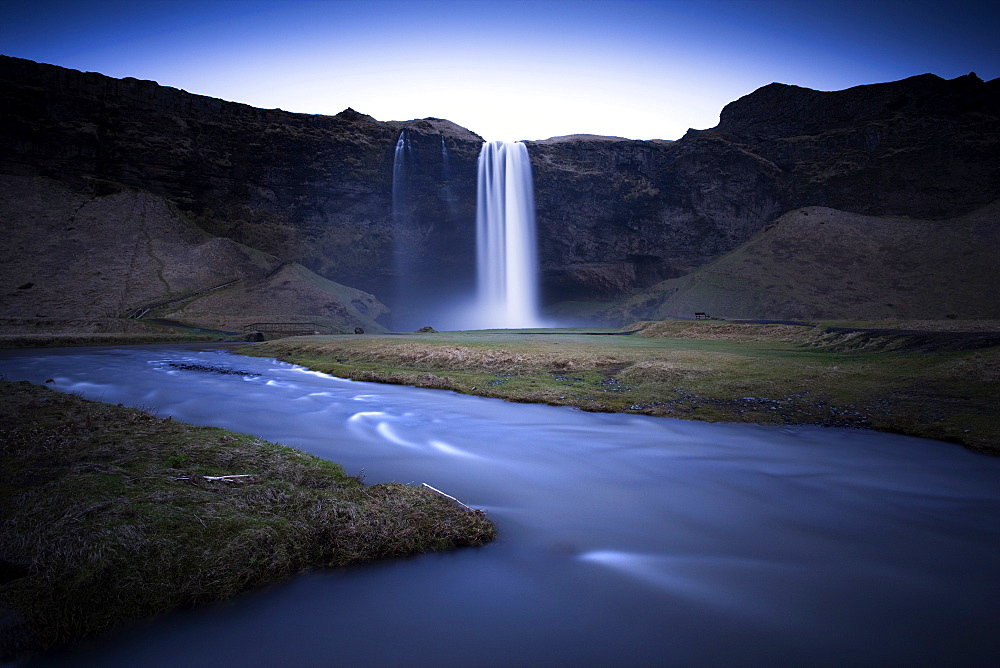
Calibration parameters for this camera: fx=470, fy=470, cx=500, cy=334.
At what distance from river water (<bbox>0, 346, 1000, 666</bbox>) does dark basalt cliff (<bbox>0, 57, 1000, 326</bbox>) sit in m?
75.4

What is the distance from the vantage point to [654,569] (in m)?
5.20

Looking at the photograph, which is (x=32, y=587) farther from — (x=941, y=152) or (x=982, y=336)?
(x=941, y=152)

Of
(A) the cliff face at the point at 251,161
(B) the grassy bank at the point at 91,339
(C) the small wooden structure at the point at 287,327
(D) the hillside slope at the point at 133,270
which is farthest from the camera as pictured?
(A) the cliff face at the point at 251,161

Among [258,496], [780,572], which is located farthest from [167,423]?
[780,572]

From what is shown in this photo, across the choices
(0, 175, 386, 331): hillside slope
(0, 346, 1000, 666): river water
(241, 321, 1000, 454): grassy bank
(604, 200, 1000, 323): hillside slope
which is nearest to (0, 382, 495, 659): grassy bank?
(0, 346, 1000, 666): river water

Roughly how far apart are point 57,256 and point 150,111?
2888 cm

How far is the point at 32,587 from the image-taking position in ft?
11.2

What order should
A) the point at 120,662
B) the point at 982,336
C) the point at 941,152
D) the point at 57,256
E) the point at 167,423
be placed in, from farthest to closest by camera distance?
1. the point at 941,152
2. the point at 57,256
3. the point at 982,336
4. the point at 167,423
5. the point at 120,662

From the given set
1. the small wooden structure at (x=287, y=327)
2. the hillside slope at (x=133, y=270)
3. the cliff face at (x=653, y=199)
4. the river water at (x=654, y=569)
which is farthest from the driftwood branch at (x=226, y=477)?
the cliff face at (x=653, y=199)

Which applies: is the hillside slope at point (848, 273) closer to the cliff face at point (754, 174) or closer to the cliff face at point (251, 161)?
the cliff face at point (754, 174)

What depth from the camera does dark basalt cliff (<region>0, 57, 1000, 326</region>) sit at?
7450 centimetres

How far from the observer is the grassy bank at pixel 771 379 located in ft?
39.3

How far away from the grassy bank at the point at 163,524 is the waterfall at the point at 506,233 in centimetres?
7683

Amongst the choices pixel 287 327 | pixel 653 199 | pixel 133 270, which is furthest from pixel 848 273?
pixel 133 270
